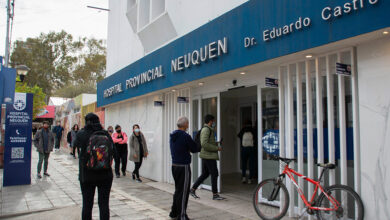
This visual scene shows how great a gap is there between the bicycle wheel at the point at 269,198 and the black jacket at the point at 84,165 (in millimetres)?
2514

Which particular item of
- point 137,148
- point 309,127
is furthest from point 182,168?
point 137,148

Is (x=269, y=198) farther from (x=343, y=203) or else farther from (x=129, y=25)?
(x=129, y=25)

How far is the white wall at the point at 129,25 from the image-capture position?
7.43m

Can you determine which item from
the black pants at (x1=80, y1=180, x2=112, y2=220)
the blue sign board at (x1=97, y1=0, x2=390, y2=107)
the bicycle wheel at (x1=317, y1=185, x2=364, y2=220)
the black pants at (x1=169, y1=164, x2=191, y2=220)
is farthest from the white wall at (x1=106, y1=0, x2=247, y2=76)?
the black pants at (x1=80, y1=180, x2=112, y2=220)

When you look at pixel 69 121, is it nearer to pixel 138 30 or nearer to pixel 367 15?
pixel 138 30

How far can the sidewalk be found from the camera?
5684mm

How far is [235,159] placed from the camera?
34.7 feet

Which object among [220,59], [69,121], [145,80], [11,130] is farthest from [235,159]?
[69,121]

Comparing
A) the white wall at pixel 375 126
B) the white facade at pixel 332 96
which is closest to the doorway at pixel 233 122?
the white facade at pixel 332 96

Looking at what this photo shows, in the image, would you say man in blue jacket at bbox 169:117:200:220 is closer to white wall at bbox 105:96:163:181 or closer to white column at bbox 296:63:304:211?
white column at bbox 296:63:304:211

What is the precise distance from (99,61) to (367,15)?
49790 mm

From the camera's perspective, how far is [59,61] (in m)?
48.0

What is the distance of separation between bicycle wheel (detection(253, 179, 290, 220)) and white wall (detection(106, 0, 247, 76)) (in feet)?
12.5

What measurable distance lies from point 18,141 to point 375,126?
28.2 feet
